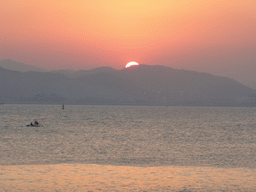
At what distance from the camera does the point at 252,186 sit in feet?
90.0

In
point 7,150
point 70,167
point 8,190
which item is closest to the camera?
point 8,190

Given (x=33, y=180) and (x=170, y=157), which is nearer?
(x=33, y=180)

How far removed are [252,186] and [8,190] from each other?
1865 centimetres

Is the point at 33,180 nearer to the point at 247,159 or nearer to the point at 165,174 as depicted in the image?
the point at 165,174

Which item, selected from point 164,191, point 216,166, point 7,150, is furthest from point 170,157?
point 7,150

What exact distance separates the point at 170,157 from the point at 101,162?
10.0 m

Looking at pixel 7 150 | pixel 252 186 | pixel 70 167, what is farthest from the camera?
pixel 7 150

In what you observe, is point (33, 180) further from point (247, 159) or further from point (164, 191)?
point (247, 159)

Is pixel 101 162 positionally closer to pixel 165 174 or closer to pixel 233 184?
pixel 165 174

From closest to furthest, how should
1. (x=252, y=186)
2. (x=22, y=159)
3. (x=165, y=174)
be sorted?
(x=252, y=186), (x=165, y=174), (x=22, y=159)

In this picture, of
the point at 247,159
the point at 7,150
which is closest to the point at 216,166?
the point at 247,159

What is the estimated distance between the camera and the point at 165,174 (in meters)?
32.0

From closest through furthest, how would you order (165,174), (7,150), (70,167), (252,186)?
1. (252,186)
2. (165,174)
3. (70,167)
4. (7,150)

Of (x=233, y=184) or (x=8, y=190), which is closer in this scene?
(x=8, y=190)
